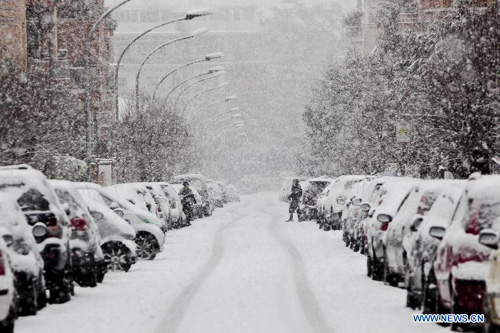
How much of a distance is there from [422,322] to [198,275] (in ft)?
26.5

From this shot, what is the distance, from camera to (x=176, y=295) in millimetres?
17797

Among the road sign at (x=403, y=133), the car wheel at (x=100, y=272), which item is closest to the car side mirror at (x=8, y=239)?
the car wheel at (x=100, y=272)

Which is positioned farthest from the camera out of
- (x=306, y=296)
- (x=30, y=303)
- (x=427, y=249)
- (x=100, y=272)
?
(x=100, y=272)

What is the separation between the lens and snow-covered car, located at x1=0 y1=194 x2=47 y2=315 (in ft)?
47.0

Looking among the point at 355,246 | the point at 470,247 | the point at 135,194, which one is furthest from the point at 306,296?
the point at 135,194

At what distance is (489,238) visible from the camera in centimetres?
1176

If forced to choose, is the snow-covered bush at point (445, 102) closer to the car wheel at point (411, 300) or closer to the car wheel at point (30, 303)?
the car wheel at point (411, 300)

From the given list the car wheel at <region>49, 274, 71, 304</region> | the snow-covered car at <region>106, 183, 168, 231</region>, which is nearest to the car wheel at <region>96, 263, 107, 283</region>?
the car wheel at <region>49, 274, 71, 304</region>

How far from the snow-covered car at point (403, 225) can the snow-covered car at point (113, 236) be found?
16.8 ft

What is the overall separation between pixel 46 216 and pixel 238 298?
9.24ft

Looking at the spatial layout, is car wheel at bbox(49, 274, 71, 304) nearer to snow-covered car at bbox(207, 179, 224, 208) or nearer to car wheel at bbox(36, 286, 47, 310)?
car wheel at bbox(36, 286, 47, 310)

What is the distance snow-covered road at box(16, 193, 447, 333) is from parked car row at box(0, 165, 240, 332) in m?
0.32

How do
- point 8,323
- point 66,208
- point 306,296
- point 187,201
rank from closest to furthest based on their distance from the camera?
point 8,323 → point 306,296 → point 66,208 → point 187,201

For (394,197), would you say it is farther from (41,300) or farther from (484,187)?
(484,187)
